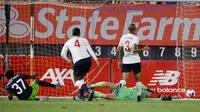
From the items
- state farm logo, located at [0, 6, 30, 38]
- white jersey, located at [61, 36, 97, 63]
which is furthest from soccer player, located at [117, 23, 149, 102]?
state farm logo, located at [0, 6, 30, 38]

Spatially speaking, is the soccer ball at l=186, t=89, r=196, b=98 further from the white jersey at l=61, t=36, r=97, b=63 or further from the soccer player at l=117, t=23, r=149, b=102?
the white jersey at l=61, t=36, r=97, b=63

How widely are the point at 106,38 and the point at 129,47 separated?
2.70m

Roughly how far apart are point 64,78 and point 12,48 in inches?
66.6

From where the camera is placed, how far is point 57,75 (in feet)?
48.1

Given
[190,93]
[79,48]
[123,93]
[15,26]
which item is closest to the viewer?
[79,48]

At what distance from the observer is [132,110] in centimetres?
898

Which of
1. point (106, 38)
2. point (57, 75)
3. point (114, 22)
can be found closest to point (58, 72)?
point (57, 75)

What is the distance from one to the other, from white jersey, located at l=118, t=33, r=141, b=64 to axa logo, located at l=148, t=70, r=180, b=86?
2796mm

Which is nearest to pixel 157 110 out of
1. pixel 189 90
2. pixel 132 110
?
pixel 132 110

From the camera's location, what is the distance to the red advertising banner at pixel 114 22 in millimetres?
14641

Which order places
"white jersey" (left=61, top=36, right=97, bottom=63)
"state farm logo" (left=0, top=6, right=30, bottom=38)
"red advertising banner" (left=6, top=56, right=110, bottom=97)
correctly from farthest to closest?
1. "red advertising banner" (left=6, top=56, right=110, bottom=97)
2. "state farm logo" (left=0, top=6, right=30, bottom=38)
3. "white jersey" (left=61, top=36, right=97, bottom=63)

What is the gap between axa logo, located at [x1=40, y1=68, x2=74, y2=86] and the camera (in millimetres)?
14656

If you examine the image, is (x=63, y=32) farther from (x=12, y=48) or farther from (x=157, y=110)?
(x=157, y=110)

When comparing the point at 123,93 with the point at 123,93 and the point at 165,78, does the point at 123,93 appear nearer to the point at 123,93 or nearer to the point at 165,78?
the point at 123,93
